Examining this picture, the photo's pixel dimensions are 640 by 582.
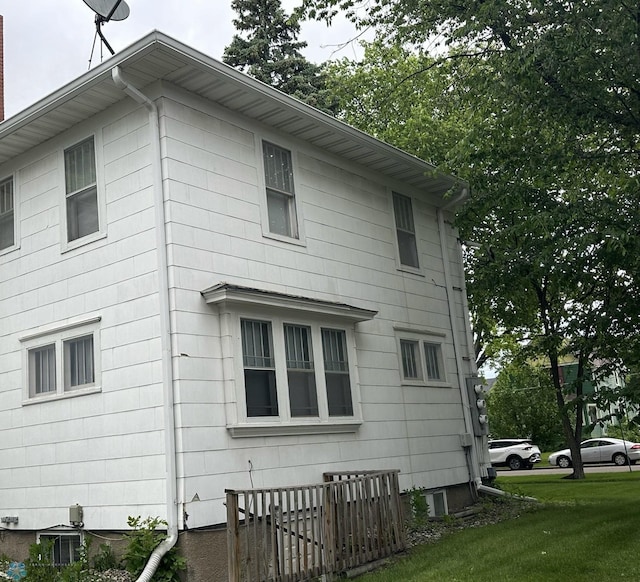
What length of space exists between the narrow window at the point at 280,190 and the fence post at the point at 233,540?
435 centimetres

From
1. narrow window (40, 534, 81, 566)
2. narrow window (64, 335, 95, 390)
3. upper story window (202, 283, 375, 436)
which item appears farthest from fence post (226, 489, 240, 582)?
narrow window (64, 335, 95, 390)

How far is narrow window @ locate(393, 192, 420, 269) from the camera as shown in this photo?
545 inches

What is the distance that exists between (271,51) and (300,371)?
24455 millimetres

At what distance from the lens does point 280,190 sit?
445 inches

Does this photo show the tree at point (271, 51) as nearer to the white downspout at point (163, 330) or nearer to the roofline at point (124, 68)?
A: the roofline at point (124, 68)

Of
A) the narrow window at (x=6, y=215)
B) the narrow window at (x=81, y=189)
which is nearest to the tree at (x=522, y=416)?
the narrow window at (x=6, y=215)

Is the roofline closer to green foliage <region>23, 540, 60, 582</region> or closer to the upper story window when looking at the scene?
the upper story window

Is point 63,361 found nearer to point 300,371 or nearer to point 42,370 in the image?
point 42,370

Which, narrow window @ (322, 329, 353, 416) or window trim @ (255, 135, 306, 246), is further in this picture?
narrow window @ (322, 329, 353, 416)

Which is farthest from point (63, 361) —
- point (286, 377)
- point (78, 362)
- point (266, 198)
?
point (266, 198)

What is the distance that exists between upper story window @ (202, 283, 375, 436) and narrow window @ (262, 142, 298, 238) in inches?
51.6

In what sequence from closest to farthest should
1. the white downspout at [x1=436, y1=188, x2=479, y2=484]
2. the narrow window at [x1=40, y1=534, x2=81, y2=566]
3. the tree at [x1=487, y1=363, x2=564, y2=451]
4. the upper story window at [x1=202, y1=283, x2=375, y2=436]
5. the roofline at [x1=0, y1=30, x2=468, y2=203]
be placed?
the roofline at [x1=0, y1=30, x2=468, y2=203] < the upper story window at [x1=202, y1=283, x2=375, y2=436] < the narrow window at [x1=40, y1=534, x2=81, y2=566] < the white downspout at [x1=436, y1=188, x2=479, y2=484] < the tree at [x1=487, y1=363, x2=564, y2=451]

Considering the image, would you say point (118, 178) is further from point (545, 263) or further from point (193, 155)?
point (545, 263)

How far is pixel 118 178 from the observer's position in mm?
10016
